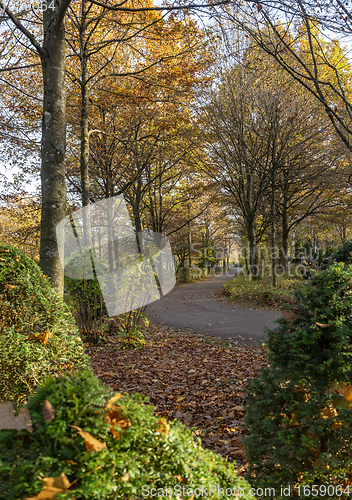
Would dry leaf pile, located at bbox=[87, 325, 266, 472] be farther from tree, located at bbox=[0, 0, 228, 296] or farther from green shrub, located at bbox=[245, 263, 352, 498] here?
tree, located at bbox=[0, 0, 228, 296]

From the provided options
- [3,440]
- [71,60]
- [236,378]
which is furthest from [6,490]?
[71,60]

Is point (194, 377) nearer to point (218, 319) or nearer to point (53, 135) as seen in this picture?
point (53, 135)

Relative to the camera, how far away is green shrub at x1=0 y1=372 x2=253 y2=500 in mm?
1072

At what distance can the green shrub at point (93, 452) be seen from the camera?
107 cm

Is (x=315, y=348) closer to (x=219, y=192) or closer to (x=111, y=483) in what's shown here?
(x=111, y=483)

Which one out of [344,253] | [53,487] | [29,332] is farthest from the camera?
[344,253]

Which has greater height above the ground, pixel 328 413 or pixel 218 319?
pixel 328 413

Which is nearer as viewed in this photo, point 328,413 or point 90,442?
point 90,442

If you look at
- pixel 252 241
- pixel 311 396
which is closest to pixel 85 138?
pixel 311 396

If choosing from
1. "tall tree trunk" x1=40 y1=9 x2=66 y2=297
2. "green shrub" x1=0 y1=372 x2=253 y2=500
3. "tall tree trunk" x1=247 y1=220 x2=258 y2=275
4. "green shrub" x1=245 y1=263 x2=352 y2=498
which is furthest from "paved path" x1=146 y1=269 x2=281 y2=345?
"green shrub" x1=0 y1=372 x2=253 y2=500

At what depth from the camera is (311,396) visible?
6.65 feet

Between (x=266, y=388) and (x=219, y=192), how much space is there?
57.3 ft

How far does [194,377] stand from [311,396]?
361 centimetres

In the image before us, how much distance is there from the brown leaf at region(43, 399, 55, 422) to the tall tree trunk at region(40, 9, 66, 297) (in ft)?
9.60
